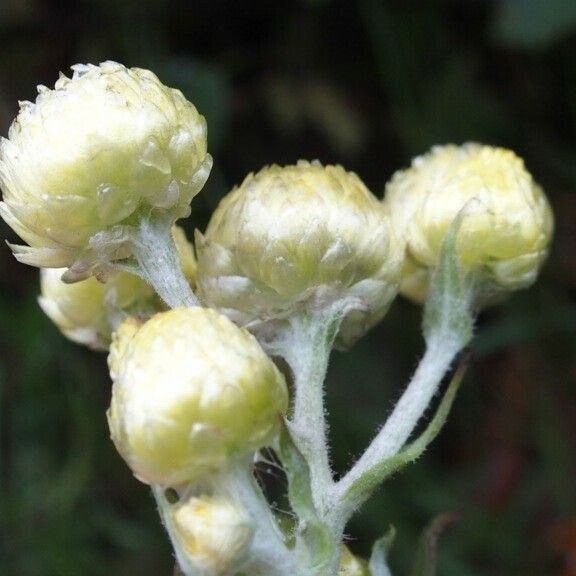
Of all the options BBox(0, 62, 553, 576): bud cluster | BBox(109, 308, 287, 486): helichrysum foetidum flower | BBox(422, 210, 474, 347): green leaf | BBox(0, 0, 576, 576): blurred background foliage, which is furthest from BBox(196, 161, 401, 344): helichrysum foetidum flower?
BBox(0, 0, 576, 576): blurred background foliage

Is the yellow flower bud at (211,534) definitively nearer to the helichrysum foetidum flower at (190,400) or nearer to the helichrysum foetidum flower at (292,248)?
the helichrysum foetidum flower at (190,400)

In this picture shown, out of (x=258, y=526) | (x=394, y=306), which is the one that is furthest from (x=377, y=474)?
(x=394, y=306)

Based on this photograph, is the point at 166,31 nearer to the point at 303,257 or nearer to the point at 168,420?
the point at 303,257

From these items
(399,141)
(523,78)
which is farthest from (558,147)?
(399,141)

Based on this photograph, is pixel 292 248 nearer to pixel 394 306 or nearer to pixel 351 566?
pixel 351 566

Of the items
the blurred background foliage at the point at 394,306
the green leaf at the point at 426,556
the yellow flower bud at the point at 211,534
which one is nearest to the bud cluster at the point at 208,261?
the yellow flower bud at the point at 211,534
